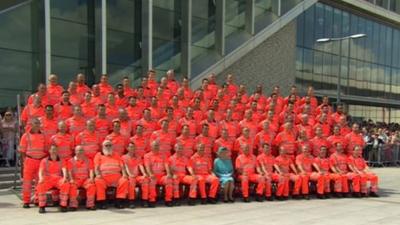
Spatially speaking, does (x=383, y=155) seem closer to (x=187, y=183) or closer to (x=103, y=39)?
(x=103, y=39)

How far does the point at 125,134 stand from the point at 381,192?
24.0 feet

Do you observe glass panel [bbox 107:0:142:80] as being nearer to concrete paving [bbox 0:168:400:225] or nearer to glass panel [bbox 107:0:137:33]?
glass panel [bbox 107:0:137:33]

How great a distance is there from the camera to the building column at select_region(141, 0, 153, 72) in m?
19.4

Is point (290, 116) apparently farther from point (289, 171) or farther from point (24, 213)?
point (24, 213)

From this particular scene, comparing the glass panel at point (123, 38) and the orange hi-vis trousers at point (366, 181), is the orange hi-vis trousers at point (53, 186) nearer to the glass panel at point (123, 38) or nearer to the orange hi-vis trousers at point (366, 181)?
the orange hi-vis trousers at point (366, 181)

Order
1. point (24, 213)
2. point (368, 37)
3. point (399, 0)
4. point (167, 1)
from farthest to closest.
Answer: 1. point (399, 0)
2. point (368, 37)
3. point (167, 1)
4. point (24, 213)

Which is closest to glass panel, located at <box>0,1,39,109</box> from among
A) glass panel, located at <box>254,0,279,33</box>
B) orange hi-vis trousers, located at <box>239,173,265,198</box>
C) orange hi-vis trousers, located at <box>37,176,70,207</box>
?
→ orange hi-vis trousers, located at <box>37,176,70,207</box>

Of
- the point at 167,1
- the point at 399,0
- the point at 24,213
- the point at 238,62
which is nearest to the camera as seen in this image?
the point at 24,213

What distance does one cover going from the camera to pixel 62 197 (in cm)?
921

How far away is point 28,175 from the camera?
9.60 m

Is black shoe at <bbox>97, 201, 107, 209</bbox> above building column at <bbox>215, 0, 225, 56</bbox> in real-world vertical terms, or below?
below

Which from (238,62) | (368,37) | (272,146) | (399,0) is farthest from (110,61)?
(399,0)

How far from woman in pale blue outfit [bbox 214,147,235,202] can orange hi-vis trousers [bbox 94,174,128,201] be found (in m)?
2.28

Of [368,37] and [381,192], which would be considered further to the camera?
[368,37]
